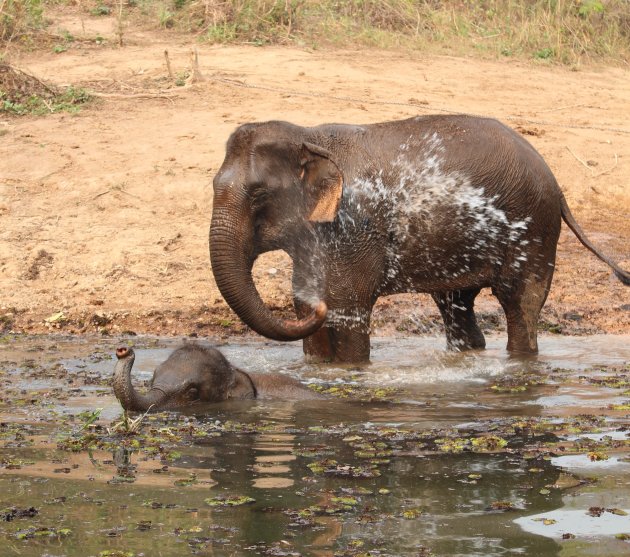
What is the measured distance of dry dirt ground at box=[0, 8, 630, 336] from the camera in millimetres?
10352

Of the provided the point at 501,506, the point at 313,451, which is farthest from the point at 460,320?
the point at 501,506

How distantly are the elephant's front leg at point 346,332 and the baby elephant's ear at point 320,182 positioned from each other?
→ 2.40 feet

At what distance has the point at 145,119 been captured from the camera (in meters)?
13.0

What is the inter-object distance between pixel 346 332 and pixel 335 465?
2.80 metres

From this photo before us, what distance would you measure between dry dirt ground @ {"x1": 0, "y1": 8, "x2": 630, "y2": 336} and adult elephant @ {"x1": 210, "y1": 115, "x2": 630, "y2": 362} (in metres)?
1.52

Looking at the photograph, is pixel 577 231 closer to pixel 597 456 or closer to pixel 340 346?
pixel 340 346

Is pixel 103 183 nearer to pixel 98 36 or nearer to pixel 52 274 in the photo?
pixel 52 274

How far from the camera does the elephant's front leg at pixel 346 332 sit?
848 centimetres

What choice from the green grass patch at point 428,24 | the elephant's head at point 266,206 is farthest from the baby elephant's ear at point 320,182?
the green grass patch at point 428,24

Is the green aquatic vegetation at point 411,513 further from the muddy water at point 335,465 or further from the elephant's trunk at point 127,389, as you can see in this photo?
the elephant's trunk at point 127,389

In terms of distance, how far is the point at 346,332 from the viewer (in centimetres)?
852

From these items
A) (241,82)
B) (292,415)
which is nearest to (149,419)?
(292,415)

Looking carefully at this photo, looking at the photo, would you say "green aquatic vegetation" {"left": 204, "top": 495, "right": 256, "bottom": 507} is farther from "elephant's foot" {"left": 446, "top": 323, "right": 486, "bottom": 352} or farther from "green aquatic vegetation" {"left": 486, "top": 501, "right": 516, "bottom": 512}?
"elephant's foot" {"left": 446, "top": 323, "right": 486, "bottom": 352}

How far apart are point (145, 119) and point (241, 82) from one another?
1.50m
